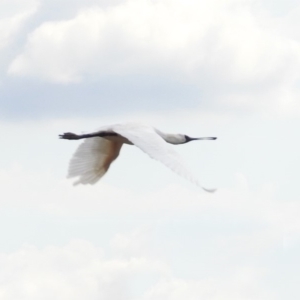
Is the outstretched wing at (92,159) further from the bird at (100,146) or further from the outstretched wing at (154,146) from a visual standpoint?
the outstretched wing at (154,146)

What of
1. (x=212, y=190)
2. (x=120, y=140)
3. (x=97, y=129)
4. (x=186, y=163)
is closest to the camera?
(x=212, y=190)

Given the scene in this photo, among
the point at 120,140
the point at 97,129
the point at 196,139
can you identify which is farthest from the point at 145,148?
the point at 196,139

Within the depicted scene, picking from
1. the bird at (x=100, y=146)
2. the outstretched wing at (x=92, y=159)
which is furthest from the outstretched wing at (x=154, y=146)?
the outstretched wing at (x=92, y=159)

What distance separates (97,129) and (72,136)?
96 cm

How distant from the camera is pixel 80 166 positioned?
36.9 m

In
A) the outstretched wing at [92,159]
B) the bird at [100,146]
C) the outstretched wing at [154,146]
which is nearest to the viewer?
the outstretched wing at [154,146]

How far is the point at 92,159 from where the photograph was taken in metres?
37.1

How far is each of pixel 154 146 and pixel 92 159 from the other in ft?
26.3

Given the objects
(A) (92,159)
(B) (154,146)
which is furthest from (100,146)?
(B) (154,146)

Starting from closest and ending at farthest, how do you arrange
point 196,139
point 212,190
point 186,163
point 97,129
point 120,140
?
1. point 212,190
2. point 186,163
3. point 97,129
4. point 120,140
5. point 196,139

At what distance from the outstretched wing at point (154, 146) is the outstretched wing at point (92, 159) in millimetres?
3996

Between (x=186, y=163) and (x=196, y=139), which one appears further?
(x=196, y=139)

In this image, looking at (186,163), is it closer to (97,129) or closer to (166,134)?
(97,129)

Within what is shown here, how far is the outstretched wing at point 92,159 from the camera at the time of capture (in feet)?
121
